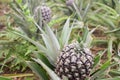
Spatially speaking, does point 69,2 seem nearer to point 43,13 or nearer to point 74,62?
point 43,13

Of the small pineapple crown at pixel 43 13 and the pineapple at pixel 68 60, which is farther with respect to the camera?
the small pineapple crown at pixel 43 13

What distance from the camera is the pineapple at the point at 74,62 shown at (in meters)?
1.42

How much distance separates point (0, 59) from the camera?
100.0 inches

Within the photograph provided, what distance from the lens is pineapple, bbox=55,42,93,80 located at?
1425mm

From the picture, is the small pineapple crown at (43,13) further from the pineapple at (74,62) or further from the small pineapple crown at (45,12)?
the pineapple at (74,62)

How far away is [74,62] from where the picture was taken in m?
1.43

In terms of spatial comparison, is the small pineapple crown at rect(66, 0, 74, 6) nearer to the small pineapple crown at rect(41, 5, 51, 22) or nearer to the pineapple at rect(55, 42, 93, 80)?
the small pineapple crown at rect(41, 5, 51, 22)

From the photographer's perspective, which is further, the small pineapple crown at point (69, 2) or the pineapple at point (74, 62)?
the small pineapple crown at point (69, 2)

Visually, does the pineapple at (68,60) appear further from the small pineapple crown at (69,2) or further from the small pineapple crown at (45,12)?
the small pineapple crown at (69,2)

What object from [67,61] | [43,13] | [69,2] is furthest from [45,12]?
[67,61]

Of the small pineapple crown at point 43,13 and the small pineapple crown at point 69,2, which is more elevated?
the small pineapple crown at point 43,13

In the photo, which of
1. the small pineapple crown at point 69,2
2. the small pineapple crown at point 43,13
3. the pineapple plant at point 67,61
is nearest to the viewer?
the pineapple plant at point 67,61

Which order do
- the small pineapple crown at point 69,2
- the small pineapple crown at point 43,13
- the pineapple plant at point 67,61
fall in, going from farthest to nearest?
the small pineapple crown at point 69,2 → the small pineapple crown at point 43,13 → the pineapple plant at point 67,61

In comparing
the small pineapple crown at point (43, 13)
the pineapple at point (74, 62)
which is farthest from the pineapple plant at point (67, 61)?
the small pineapple crown at point (43, 13)
